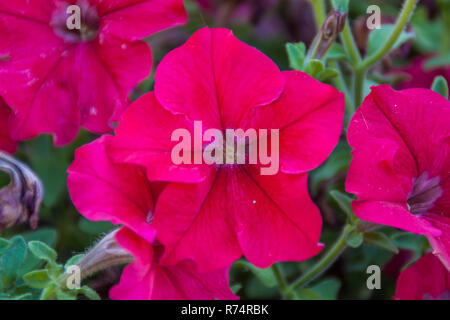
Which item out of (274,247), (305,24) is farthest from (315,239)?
(305,24)

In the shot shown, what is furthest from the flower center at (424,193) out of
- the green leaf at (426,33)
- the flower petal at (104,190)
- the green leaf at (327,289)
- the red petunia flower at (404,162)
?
the green leaf at (426,33)

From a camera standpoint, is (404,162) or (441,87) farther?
(441,87)

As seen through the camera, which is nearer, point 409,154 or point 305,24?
point 409,154

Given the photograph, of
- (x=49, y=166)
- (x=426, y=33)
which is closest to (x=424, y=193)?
(x=49, y=166)

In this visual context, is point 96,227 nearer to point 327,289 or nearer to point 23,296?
point 23,296

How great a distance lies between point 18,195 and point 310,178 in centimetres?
56

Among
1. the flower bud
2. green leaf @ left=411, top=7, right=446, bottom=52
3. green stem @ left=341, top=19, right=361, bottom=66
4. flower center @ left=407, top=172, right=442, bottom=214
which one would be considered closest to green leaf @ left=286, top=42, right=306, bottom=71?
green stem @ left=341, top=19, right=361, bottom=66

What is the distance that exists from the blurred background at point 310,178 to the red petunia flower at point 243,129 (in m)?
0.15

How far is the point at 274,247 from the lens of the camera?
711 millimetres

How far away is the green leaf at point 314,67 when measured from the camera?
792mm

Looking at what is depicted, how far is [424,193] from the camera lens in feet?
2.73

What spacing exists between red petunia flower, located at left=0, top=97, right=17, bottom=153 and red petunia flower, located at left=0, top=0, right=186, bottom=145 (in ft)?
0.12

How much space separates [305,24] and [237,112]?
0.74m
